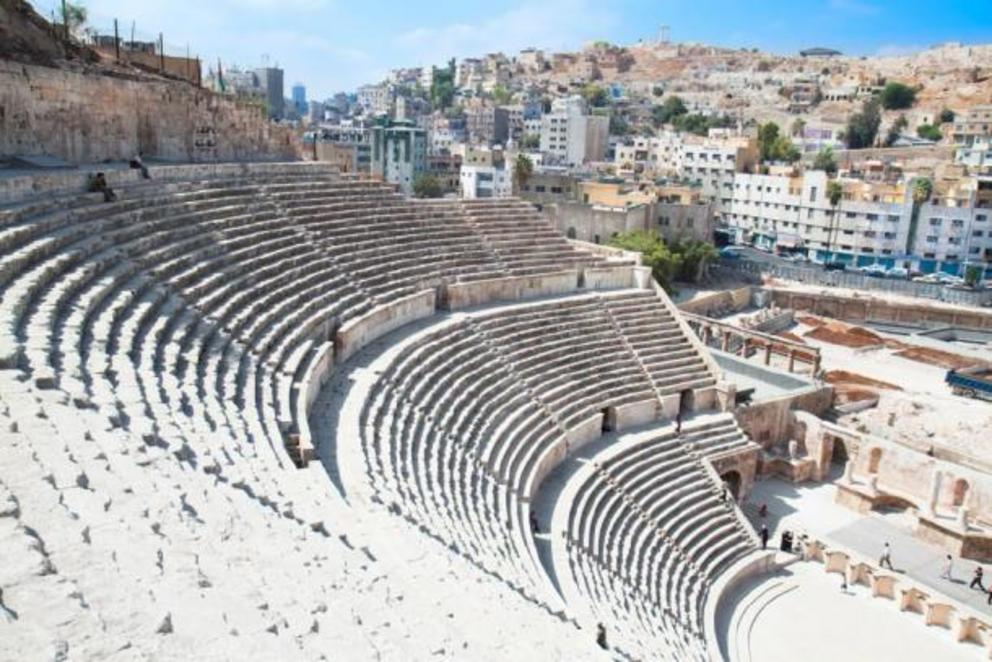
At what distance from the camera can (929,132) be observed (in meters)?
93.8

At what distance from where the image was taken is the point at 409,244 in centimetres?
2044

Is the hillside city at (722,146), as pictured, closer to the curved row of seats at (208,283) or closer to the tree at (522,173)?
the tree at (522,173)

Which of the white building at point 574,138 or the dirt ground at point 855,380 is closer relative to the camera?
the dirt ground at point 855,380

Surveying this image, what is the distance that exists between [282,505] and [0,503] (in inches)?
110

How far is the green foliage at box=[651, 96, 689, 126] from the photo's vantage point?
114 meters

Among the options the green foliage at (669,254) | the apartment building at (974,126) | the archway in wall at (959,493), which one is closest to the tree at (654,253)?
the green foliage at (669,254)

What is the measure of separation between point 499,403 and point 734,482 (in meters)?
7.31

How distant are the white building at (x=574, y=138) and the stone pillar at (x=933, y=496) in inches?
2426

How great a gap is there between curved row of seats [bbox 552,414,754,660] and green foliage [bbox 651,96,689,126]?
Result: 9994 centimetres

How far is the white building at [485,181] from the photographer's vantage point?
54.8m

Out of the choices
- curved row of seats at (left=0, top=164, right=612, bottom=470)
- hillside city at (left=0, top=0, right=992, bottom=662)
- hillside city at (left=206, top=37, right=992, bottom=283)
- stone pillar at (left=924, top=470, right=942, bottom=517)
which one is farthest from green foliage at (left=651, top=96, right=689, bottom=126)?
curved row of seats at (left=0, top=164, right=612, bottom=470)

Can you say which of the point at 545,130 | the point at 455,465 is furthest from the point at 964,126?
the point at 455,465

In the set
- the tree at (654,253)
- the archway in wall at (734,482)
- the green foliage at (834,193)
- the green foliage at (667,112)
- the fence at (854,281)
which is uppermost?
the green foliage at (667,112)

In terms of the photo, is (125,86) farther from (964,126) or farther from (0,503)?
(964,126)
